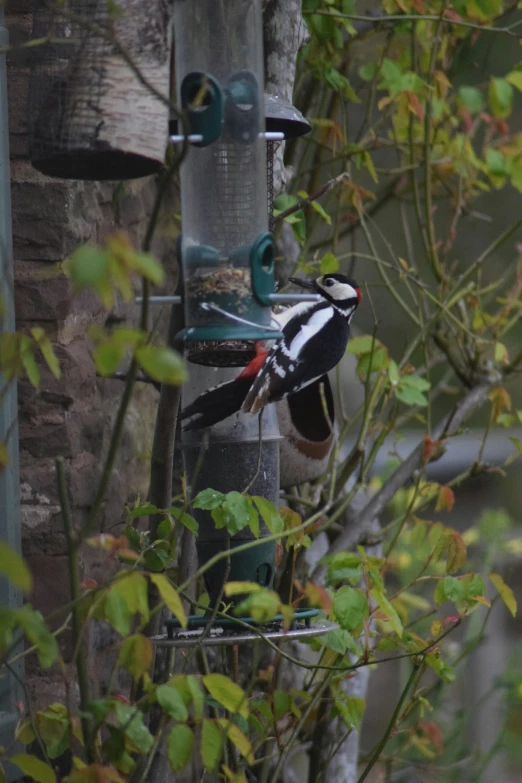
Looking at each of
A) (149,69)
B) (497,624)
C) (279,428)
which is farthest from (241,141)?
(497,624)

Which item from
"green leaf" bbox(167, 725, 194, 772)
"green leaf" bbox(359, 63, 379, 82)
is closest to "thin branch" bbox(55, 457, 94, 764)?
"green leaf" bbox(167, 725, 194, 772)

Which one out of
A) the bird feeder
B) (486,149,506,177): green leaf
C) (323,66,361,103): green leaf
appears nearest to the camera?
the bird feeder

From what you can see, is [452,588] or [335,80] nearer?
[452,588]

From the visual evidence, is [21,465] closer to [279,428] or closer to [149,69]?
[279,428]

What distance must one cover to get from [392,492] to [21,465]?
103cm

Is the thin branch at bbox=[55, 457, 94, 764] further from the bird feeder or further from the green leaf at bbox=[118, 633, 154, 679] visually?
the bird feeder

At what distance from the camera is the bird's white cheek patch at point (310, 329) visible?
2263mm

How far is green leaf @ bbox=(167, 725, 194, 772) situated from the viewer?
1391 millimetres

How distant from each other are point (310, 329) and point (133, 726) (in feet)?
3.86

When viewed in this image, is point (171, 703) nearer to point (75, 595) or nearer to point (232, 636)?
point (75, 595)

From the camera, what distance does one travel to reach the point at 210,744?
55.6 inches

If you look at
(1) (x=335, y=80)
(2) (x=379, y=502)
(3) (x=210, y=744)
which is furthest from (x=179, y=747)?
(1) (x=335, y=80)

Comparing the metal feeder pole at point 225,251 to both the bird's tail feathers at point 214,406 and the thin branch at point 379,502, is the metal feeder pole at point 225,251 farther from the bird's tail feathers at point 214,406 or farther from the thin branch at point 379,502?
the thin branch at point 379,502

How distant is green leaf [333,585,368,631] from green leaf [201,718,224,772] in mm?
451
